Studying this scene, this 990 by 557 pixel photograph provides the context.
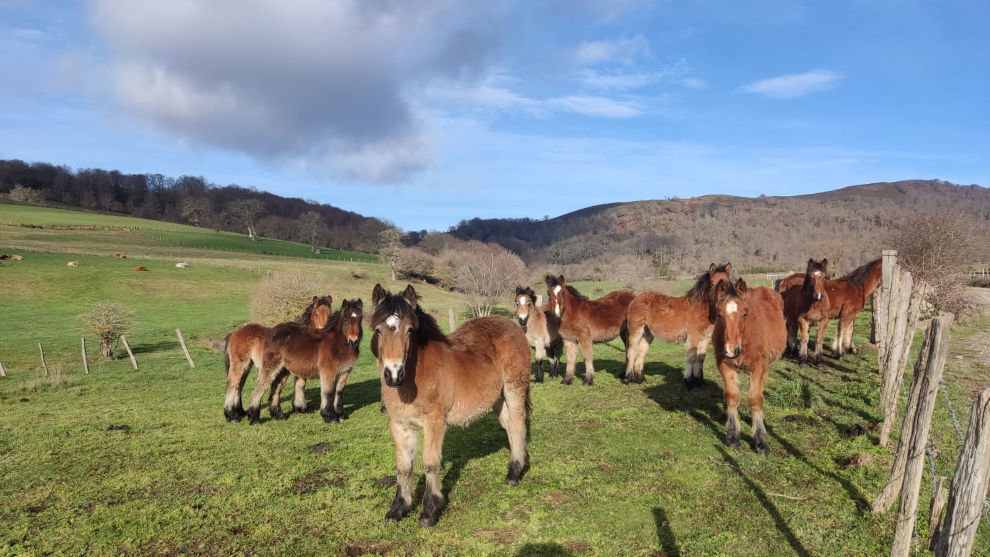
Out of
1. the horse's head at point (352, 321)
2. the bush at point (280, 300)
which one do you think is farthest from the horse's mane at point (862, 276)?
the bush at point (280, 300)

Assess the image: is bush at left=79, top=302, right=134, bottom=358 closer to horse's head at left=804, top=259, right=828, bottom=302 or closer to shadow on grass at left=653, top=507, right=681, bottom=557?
shadow on grass at left=653, top=507, right=681, bottom=557

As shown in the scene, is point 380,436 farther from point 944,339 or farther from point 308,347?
point 944,339

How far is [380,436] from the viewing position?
335 inches

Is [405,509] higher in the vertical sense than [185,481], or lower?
higher

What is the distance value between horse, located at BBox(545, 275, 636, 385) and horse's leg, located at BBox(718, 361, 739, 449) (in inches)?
192

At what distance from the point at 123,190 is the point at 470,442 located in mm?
171911

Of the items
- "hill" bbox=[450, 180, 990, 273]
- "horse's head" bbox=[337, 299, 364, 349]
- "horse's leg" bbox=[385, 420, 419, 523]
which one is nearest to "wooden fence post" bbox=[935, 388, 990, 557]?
"horse's leg" bbox=[385, 420, 419, 523]

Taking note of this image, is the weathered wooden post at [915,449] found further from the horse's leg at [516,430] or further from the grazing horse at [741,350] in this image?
the horse's leg at [516,430]

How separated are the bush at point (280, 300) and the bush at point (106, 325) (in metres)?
7.21

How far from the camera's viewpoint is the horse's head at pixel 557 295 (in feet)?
40.2

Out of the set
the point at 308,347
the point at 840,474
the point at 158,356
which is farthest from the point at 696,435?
the point at 158,356

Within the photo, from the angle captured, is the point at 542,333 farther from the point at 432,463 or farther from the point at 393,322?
the point at 393,322

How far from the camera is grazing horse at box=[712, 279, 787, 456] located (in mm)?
6734

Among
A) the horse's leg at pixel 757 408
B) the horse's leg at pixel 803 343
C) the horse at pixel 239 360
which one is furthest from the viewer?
the horse's leg at pixel 803 343
